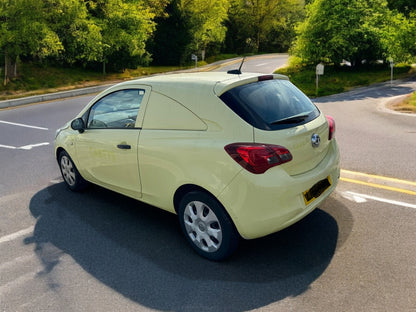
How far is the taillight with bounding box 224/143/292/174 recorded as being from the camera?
3.25 m

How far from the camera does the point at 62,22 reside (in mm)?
19938

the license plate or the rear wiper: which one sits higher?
the rear wiper

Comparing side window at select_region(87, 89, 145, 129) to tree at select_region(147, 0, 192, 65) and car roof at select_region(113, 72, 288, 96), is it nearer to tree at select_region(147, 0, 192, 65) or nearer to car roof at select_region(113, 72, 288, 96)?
car roof at select_region(113, 72, 288, 96)

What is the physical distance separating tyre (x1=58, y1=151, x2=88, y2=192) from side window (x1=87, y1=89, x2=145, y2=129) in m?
0.85

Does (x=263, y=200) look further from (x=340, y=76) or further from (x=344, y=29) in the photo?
(x=340, y=76)

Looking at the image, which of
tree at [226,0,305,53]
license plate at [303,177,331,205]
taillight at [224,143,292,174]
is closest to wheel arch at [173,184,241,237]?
taillight at [224,143,292,174]

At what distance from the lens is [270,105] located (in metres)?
3.64

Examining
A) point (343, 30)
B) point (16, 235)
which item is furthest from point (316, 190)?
point (343, 30)

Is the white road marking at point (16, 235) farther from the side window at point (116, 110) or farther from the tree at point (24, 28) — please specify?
the tree at point (24, 28)

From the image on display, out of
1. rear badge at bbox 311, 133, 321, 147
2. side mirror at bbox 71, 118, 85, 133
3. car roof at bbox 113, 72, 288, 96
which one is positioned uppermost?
car roof at bbox 113, 72, 288, 96

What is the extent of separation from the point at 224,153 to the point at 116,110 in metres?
1.91

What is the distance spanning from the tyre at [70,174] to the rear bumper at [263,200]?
283 cm

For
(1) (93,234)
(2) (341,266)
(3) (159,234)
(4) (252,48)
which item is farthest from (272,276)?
(4) (252,48)

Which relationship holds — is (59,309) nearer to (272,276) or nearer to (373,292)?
(272,276)
